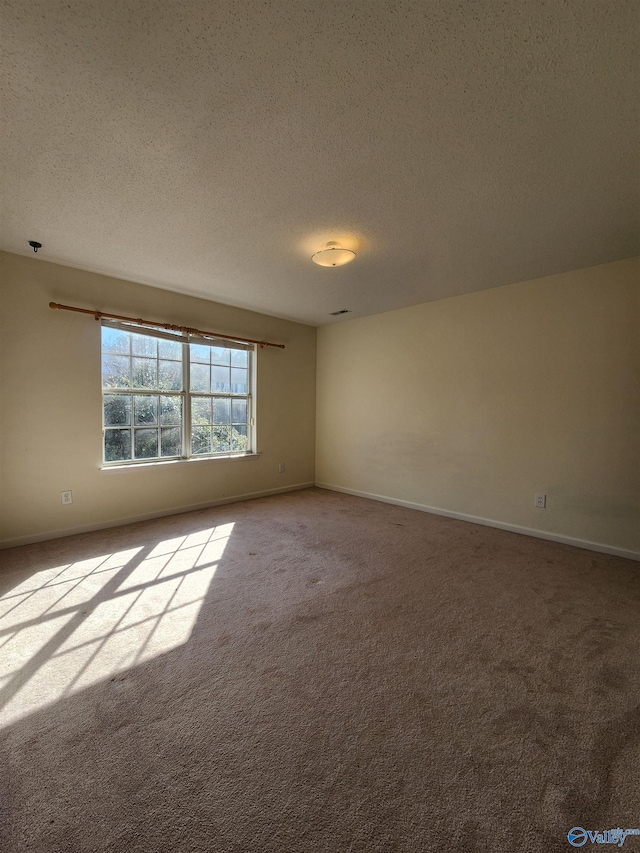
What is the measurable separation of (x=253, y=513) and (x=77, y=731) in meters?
2.85

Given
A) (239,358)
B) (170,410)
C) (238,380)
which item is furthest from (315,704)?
(239,358)

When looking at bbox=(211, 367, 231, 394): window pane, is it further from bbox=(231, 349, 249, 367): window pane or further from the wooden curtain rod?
the wooden curtain rod

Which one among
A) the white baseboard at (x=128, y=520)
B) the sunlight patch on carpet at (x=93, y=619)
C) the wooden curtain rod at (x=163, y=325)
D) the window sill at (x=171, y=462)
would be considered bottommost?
the sunlight patch on carpet at (x=93, y=619)

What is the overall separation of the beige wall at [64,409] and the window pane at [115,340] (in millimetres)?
109

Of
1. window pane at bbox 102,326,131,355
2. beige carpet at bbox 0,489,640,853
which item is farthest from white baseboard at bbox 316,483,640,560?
window pane at bbox 102,326,131,355

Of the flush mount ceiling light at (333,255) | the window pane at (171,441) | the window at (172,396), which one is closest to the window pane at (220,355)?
the window at (172,396)

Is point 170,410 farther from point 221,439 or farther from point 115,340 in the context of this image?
point 115,340

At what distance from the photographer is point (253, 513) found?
166 inches

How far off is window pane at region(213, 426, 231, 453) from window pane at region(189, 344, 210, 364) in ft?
2.76

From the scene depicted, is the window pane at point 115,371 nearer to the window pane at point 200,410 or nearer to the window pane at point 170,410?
the window pane at point 170,410

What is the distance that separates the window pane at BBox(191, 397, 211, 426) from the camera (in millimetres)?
4301

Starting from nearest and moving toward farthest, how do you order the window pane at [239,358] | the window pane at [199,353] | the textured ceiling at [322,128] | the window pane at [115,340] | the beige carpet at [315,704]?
the beige carpet at [315,704]
the textured ceiling at [322,128]
the window pane at [115,340]
the window pane at [199,353]
the window pane at [239,358]

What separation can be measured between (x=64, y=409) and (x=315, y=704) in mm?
3258

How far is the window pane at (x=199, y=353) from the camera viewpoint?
14.0 feet
